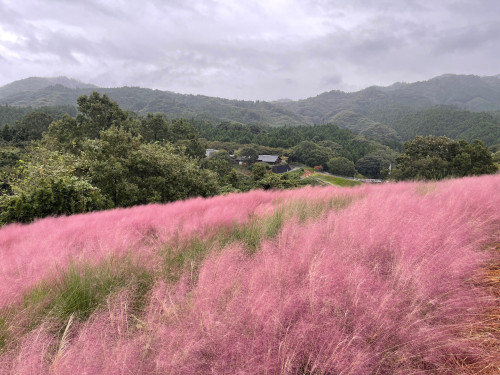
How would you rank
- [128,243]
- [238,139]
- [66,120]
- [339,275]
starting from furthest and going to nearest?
[238,139]
[66,120]
[128,243]
[339,275]

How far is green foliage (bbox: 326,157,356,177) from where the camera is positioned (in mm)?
76625

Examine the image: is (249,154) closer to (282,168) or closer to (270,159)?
(270,159)

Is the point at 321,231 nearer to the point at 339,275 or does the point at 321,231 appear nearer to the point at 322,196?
the point at 339,275

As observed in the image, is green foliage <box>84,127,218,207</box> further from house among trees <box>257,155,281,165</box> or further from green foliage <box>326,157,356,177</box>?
green foliage <box>326,157,356,177</box>

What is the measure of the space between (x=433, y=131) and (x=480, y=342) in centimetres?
20175

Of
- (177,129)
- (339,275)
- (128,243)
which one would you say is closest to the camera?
(339,275)

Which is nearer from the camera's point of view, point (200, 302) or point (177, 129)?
point (200, 302)

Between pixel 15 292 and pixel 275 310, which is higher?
pixel 275 310

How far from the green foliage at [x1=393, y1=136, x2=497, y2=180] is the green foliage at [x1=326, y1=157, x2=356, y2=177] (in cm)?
3260

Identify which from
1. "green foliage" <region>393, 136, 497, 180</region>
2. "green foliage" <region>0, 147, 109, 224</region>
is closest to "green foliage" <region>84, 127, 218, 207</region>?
"green foliage" <region>0, 147, 109, 224</region>

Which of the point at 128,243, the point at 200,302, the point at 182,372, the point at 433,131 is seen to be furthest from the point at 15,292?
the point at 433,131

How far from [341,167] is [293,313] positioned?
81120 mm

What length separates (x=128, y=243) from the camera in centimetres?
328

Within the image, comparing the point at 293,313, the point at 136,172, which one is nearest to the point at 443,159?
the point at 136,172
